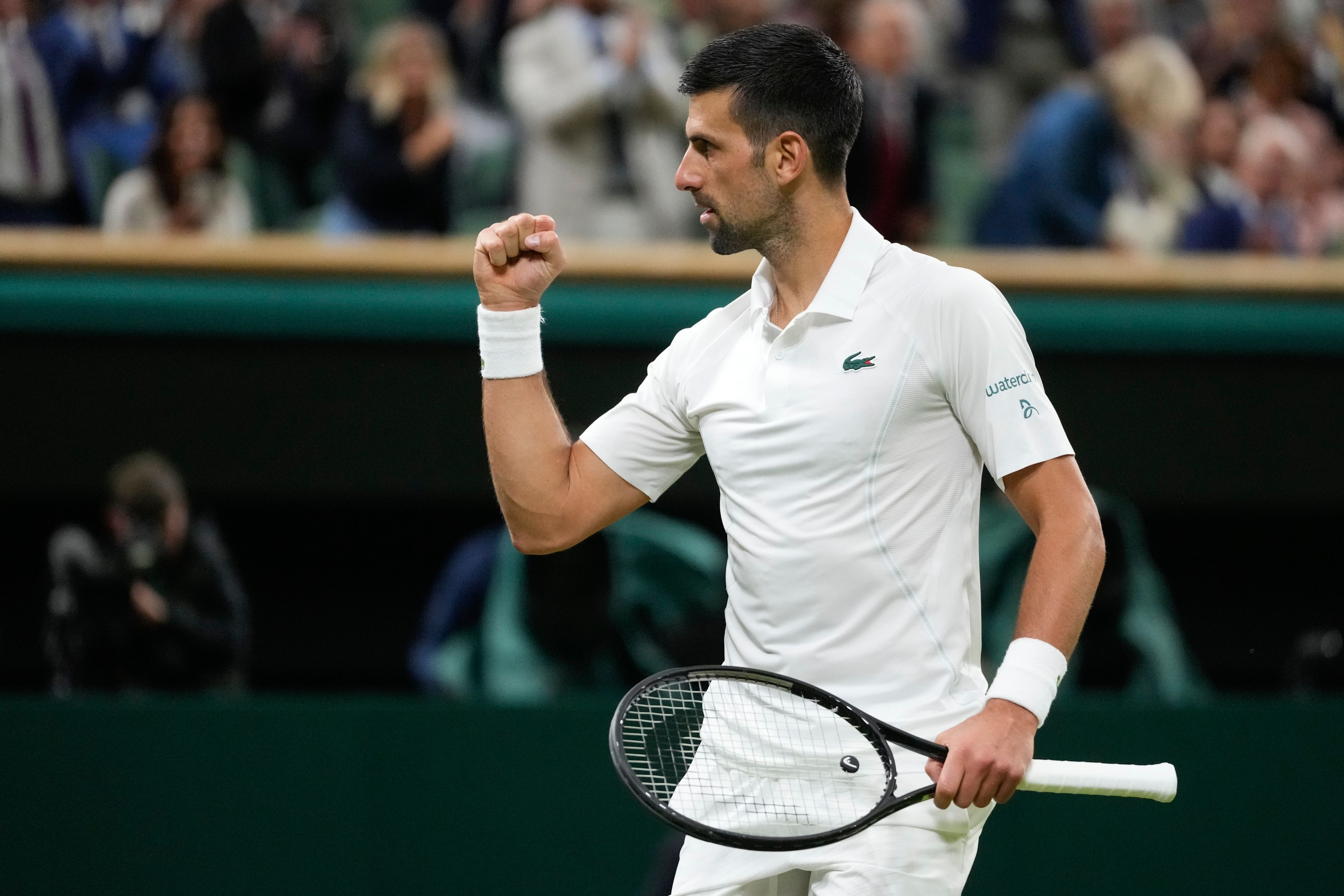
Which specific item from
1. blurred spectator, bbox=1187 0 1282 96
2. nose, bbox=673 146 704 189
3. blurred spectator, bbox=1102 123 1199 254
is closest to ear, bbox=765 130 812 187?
nose, bbox=673 146 704 189

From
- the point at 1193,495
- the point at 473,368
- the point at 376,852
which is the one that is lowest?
the point at 376,852

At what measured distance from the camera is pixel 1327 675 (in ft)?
18.4

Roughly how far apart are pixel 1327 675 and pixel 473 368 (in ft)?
9.75

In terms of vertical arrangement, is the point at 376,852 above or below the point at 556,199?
below

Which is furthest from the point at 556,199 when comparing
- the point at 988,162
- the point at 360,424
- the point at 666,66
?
the point at 988,162

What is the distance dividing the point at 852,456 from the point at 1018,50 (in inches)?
189

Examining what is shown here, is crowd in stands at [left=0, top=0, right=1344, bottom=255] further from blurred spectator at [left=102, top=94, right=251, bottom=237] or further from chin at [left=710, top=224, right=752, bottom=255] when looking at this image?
chin at [left=710, top=224, right=752, bottom=255]

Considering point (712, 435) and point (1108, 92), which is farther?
point (1108, 92)

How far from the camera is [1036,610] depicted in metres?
2.35

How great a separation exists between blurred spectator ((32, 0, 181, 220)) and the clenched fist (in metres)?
3.38

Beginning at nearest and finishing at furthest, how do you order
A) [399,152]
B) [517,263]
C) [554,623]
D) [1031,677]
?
1. [1031,677]
2. [517,263]
3. [554,623]
4. [399,152]

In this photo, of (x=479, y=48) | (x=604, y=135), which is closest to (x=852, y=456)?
(x=604, y=135)

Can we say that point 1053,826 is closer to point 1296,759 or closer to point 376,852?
point 1296,759

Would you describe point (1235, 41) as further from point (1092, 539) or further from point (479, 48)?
point (1092, 539)
